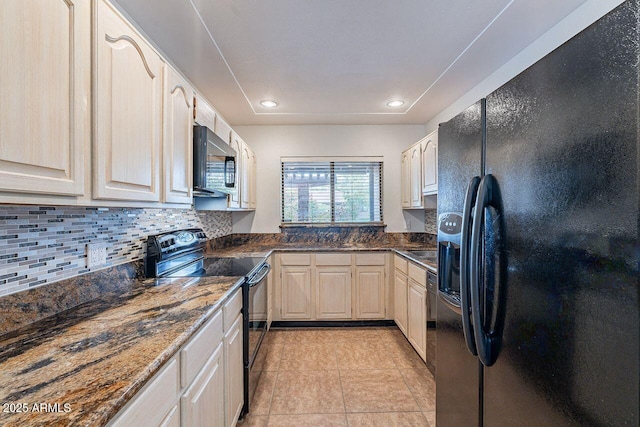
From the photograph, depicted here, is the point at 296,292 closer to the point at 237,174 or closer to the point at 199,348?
the point at 237,174

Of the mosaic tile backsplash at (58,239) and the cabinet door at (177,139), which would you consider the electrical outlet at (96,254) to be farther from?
the cabinet door at (177,139)

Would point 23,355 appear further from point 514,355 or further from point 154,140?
point 514,355

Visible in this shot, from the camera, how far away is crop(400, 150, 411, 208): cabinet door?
→ 11.2 ft

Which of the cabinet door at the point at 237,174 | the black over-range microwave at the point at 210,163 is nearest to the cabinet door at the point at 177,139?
the black over-range microwave at the point at 210,163

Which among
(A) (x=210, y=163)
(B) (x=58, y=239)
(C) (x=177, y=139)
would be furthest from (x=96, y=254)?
(A) (x=210, y=163)

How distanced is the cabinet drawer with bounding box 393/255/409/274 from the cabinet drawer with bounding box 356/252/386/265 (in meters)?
0.14

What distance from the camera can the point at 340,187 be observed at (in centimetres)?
370

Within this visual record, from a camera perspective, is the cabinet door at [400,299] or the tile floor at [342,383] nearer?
the tile floor at [342,383]

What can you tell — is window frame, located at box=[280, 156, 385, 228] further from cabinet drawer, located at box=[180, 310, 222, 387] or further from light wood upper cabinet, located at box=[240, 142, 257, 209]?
cabinet drawer, located at box=[180, 310, 222, 387]

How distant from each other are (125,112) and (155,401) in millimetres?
1027

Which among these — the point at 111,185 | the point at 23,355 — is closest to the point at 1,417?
the point at 23,355

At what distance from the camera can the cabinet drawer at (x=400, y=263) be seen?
9.07 ft

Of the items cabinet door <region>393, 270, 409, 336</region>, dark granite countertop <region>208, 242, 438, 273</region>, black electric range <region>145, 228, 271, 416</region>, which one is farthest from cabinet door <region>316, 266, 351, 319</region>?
black electric range <region>145, 228, 271, 416</region>

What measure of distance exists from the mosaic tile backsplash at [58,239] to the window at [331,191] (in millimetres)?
2052
